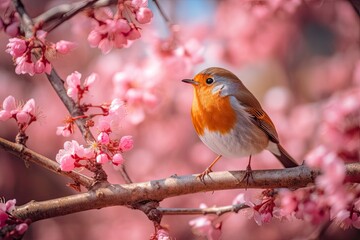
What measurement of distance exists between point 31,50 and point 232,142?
1.24 metres

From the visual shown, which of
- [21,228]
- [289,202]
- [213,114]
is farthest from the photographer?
[213,114]

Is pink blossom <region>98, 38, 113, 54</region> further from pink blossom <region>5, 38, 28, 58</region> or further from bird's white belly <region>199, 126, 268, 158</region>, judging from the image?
bird's white belly <region>199, 126, 268, 158</region>

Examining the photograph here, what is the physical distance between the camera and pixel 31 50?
231cm

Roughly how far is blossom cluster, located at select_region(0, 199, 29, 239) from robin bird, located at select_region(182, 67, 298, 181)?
1133 millimetres

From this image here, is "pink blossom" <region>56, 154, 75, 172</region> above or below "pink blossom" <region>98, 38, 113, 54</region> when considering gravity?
below

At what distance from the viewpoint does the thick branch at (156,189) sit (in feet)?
7.25

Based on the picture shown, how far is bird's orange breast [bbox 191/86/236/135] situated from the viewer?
9.84ft

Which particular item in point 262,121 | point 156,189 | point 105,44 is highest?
point 105,44

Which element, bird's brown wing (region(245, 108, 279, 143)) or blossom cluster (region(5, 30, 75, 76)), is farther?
bird's brown wing (region(245, 108, 279, 143))

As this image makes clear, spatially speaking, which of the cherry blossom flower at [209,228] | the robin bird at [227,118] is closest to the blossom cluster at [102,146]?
the cherry blossom flower at [209,228]

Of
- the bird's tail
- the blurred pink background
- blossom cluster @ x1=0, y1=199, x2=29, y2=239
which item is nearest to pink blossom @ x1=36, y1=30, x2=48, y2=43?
blossom cluster @ x1=0, y1=199, x2=29, y2=239

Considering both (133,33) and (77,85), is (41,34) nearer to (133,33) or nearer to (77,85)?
(77,85)

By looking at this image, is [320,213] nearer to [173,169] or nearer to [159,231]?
[159,231]

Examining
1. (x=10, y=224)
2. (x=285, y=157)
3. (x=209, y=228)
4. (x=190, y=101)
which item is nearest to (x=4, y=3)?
(x=10, y=224)
